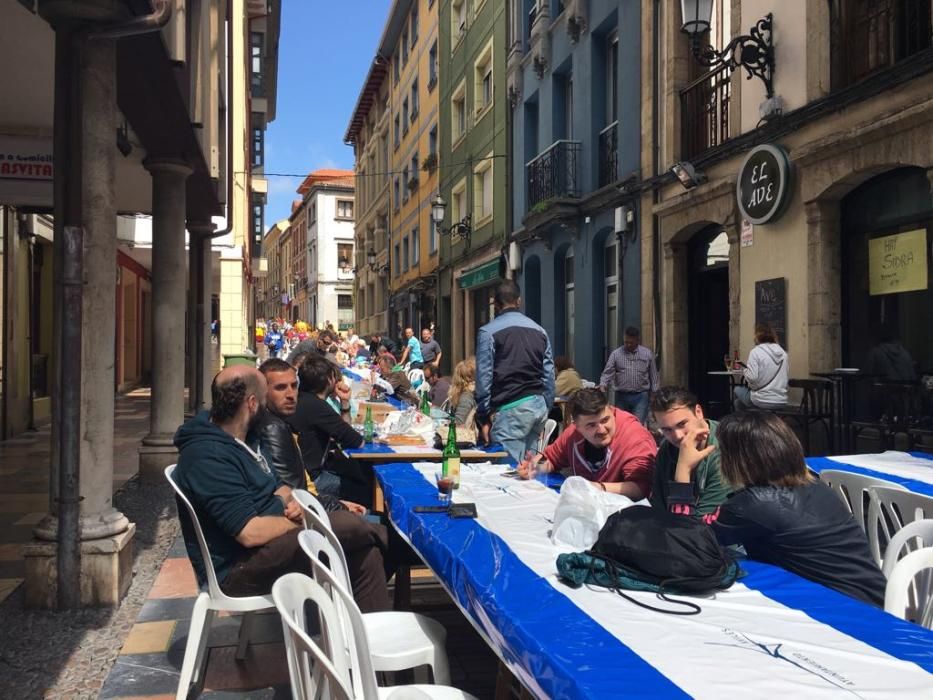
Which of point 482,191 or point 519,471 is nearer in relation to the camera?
point 519,471

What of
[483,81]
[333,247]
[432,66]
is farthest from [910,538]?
[333,247]

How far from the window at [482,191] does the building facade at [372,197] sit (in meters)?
12.1

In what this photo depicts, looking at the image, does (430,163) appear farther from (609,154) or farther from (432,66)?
(609,154)

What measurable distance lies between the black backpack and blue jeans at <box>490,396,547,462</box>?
3997 millimetres

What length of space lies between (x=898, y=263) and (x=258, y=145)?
34657mm

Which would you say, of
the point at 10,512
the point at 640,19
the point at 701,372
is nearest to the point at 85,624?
the point at 10,512

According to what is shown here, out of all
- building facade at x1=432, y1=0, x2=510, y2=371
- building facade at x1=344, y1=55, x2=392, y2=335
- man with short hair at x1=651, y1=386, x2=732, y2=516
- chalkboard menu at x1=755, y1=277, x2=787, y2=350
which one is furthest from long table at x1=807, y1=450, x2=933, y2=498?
building facade at x1=344, y1=55, x2=392, y2=335

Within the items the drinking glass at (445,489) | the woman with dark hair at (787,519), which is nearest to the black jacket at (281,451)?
the drinking glass at (445,489)

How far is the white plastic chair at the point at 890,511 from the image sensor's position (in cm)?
363

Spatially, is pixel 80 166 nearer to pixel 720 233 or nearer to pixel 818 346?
pixel 818 346

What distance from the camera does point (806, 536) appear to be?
8.83ft

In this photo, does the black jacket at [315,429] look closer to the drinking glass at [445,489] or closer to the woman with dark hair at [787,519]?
the drinking glass at [445,489]

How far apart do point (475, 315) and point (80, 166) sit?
19.7m

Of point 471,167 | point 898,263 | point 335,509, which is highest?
point 471,167
